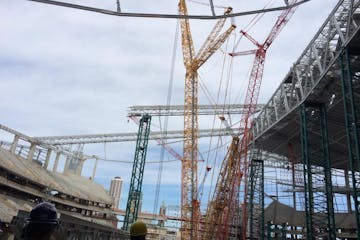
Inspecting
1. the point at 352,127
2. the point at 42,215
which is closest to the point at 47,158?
the point at 352,127

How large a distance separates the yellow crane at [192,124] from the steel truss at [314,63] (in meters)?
11.6

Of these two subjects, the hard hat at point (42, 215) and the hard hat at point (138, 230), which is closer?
the hard hat at point (42, 215)

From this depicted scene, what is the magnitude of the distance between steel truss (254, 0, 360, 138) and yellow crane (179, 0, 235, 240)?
11.6 metres

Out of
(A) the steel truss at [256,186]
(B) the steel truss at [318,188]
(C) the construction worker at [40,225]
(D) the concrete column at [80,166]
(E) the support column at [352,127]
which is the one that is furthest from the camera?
(D) the concrete column at [80,166]

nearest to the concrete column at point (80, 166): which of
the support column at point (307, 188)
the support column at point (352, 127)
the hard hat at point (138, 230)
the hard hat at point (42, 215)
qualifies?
the support column at point (307, 188)

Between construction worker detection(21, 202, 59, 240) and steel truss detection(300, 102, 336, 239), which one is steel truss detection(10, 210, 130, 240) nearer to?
construction worker detection(21, 202, 59, 240)

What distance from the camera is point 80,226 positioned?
20078 mm

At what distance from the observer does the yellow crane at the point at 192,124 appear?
4419 cm

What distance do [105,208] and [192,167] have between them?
35.3 metres

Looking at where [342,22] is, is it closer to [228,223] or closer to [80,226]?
[80,226]

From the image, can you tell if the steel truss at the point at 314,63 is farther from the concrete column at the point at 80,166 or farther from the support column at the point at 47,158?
the concrete column at the point at 80,166

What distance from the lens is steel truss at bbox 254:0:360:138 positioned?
68.8ft

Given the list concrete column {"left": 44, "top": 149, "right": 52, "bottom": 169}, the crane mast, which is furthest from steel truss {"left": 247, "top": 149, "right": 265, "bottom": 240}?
concrete column {"left": 44, "top": 149, "right": 52, "bottom": 169}

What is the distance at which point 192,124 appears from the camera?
46.5 m
